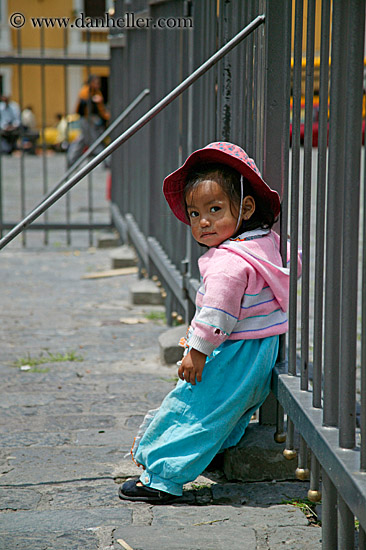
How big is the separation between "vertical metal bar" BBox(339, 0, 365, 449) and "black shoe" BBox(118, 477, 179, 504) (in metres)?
0.95

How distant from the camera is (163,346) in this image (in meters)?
4.27

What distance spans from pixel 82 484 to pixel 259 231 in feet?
3.47

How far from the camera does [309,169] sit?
2.35 m

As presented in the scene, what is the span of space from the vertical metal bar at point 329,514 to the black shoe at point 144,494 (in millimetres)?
690

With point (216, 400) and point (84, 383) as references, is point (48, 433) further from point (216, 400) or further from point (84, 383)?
point (216, 400)

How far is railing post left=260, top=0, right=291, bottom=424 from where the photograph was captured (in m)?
2.74

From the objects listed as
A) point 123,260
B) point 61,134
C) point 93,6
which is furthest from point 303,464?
point 93,6

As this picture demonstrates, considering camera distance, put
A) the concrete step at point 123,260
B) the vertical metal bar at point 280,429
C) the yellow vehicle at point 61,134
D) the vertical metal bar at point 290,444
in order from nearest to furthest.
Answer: the vertical metal bar at point 290,444 → the vertical metal bar at point 280,429 → the concrete step at point 123,260 → the yellow vehicle at point 61,134

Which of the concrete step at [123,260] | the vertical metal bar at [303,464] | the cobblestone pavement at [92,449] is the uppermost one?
the vertical metal bar at [303,464]

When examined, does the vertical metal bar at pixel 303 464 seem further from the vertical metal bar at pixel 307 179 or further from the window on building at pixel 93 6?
Answer: the window on building at pixel 93 6

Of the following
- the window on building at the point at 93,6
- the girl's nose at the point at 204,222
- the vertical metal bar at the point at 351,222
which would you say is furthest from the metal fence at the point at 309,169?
the window on building at the point at 93,6

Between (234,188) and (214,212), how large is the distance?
4.1 inches

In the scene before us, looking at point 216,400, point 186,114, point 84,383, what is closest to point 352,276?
point 216,400

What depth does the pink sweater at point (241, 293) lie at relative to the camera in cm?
262
